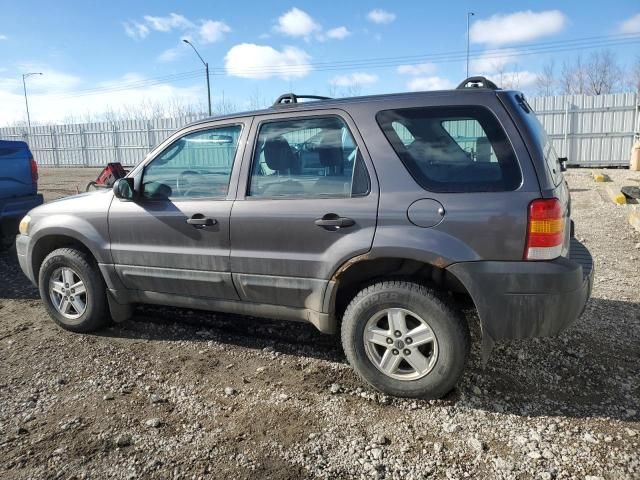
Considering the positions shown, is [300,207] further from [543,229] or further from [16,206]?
[16,206]

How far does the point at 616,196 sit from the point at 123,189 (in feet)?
32.7

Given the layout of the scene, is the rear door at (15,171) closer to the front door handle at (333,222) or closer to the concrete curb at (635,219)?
the front door handle at (333,222)

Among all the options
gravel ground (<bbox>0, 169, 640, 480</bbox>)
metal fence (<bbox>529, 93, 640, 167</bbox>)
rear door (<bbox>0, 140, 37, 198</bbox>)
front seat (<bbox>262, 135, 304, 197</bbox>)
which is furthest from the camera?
metal fence (<bbox>529, 93, 640, 167</bbox>)

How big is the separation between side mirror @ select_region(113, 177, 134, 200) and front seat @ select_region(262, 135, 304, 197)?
1.15 m

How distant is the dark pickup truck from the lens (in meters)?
6.60

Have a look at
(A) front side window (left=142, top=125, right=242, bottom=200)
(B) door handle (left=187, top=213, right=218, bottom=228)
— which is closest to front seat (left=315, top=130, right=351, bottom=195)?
(A) front side window (left=142, top=125, right=242, bottom=200)

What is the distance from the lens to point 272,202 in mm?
3475

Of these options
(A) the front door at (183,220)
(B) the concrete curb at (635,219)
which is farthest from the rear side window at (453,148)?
(B) the concrete curb at (635,219)

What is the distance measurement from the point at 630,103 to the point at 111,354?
2064 centimetres

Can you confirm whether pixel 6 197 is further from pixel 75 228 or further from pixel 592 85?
pixel 592 85

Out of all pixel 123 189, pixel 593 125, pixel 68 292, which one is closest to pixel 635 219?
pixel 123 189

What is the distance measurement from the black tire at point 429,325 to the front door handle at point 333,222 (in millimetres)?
442

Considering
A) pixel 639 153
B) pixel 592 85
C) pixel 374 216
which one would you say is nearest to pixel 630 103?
pixel 639 153

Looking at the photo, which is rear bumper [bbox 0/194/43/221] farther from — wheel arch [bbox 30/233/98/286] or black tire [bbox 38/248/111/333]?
black tire [bbox 38/248/111/333]
